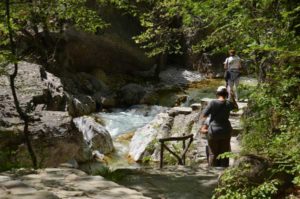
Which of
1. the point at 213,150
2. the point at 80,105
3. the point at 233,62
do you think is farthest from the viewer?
the point at 80,105

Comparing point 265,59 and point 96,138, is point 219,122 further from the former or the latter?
point 96,138

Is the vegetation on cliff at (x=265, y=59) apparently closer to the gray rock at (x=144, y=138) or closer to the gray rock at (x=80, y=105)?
the gray rock at (x=144, y=138)

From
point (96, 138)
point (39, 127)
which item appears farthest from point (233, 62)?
point (39, 127)

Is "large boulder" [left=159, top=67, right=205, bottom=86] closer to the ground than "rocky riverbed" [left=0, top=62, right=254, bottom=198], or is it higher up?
higher up

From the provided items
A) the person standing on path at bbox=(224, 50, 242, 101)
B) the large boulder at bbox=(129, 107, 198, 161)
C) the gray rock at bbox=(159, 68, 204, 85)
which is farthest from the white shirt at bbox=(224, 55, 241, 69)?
the gray rock at bbox=(159, 68, 204, 85)

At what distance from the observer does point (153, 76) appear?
73.7ft

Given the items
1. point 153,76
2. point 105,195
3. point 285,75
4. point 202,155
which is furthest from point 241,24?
point 153,76

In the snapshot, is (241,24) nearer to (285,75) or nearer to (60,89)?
(285,75)

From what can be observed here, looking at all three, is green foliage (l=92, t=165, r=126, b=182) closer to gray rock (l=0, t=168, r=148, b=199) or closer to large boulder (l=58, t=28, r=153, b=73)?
gray rock (l=0, t=168, r=148, b=199)

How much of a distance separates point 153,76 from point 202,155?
12.1 meters

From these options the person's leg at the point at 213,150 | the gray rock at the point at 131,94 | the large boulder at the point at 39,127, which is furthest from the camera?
the gray rock at the point at 131,94

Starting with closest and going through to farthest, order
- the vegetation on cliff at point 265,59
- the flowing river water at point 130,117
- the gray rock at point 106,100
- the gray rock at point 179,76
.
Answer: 1. the vegetation on cliff at point 265,59
2. the flowing river water at point 130,117
3. the gray rock at point 106,100
4. the gray rock at point 179,76

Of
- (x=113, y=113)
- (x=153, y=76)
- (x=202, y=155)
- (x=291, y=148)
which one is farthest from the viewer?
(x=153, y=76)

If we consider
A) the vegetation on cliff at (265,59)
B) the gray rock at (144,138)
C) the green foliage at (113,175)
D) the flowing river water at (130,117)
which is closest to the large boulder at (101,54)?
the flowing river water at (130,117)
